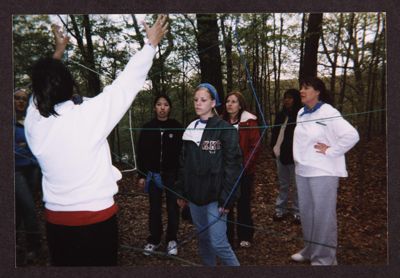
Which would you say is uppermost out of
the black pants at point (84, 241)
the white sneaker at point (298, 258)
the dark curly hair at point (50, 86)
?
the dark curly hair at point (50, 86)

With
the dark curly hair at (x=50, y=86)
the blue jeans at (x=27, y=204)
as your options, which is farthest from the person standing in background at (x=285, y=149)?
the blue jeans at (x=27, y=204)

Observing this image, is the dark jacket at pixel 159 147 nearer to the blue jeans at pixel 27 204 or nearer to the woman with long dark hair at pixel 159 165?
the woman with long dark hair at pixel 159 165

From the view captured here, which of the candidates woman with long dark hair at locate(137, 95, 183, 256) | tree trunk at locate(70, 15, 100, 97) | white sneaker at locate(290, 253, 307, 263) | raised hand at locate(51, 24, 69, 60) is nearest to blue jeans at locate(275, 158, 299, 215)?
white sneaker at locate(290, 253, 307, 263)

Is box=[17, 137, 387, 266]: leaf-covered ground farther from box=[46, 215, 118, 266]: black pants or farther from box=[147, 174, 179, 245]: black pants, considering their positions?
box=[46, 215, 118, 266]: black pants

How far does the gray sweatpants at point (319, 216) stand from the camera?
6.64 feet

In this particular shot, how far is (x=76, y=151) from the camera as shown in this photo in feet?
4.44

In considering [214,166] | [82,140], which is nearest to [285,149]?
[214,166]

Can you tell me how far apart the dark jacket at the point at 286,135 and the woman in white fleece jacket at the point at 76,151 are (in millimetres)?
1029

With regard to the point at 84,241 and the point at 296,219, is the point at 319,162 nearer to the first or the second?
the point at 296,219

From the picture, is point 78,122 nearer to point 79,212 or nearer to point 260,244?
point 79,212

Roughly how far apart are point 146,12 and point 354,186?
66.1 inches

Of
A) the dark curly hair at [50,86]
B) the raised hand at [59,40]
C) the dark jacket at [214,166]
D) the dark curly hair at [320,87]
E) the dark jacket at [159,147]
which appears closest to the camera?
the dark curly hair at [50,86]

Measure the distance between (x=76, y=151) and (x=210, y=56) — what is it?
3.81ft

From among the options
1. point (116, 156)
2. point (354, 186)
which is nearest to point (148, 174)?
point (116, 156)
